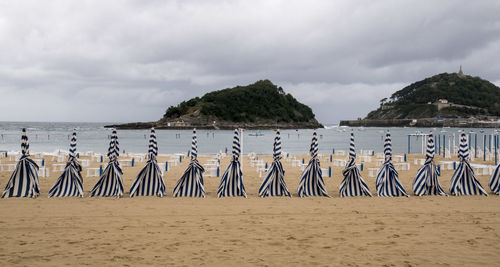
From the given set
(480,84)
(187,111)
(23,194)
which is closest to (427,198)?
(23,194)

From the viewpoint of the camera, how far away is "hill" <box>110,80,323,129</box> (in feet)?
457

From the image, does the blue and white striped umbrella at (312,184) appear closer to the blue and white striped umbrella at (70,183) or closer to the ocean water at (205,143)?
the blue and white striped umbrella at (70,183)

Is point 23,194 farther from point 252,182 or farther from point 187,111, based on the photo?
point 187,111

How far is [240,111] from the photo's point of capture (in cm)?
14838

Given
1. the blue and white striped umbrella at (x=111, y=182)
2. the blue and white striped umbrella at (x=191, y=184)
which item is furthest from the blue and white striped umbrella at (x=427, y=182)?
the blue and white striped umbrella at (x=111, y=182)

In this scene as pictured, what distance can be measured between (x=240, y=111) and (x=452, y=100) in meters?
103

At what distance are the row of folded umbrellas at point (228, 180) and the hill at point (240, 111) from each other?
394 ft

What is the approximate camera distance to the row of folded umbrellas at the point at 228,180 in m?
11.1

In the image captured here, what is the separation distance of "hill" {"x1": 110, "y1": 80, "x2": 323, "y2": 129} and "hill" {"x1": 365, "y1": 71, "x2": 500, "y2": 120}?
182 ft

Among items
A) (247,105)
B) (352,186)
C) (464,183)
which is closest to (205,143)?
(352,186)

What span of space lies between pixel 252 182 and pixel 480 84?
20679 cm

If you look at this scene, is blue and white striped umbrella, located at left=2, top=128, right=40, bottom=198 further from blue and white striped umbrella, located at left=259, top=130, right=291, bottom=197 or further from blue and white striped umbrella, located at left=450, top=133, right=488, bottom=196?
blue and white striped umbrella, located at left=450, top=133, right=488, bottom=196

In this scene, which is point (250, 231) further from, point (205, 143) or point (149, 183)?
point (205, 143)

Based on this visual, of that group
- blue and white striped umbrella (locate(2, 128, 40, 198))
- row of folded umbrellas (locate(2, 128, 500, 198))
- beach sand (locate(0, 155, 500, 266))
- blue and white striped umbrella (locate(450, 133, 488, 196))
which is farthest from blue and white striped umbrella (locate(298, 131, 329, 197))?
blue and white striped umbrella (locate(2, 128, 40, 198))
